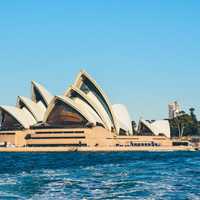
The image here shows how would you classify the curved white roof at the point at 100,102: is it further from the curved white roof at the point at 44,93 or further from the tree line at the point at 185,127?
the tree line at the point at 185,127

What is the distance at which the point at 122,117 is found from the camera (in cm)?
12394

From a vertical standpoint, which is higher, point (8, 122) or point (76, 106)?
point (76, 106)

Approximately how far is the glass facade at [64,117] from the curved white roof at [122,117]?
10.6 meters

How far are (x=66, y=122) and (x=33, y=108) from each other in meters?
8.35

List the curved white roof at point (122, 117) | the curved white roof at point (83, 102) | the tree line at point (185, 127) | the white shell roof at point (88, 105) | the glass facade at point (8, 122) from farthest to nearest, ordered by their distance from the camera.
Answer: the tree line at point (185, 127) < the curved white roof at point (122, 117) < the glass facade at point (8, 122) < the curved white roof at point (83, 102) < the white shell roof at point (88, 105)

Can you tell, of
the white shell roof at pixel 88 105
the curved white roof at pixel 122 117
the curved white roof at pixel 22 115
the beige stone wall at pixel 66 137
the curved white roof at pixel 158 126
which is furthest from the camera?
the curved white roof at pixel 158 126

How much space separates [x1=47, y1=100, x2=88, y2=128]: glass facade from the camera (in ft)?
373

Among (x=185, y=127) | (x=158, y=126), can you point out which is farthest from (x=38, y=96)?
(x=185, y=127)

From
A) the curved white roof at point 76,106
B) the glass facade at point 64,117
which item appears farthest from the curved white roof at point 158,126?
the curved white roof at point 76,106

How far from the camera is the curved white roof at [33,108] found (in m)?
116

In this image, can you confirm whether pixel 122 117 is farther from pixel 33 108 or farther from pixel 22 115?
pixel 22 115

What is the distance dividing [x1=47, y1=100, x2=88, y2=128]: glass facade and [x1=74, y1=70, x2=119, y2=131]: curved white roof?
174 inches

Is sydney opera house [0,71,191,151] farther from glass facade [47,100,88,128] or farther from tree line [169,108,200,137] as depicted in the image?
tree line [169,108,200,137]

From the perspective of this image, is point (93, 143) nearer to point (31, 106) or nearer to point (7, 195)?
point (31, 106)
